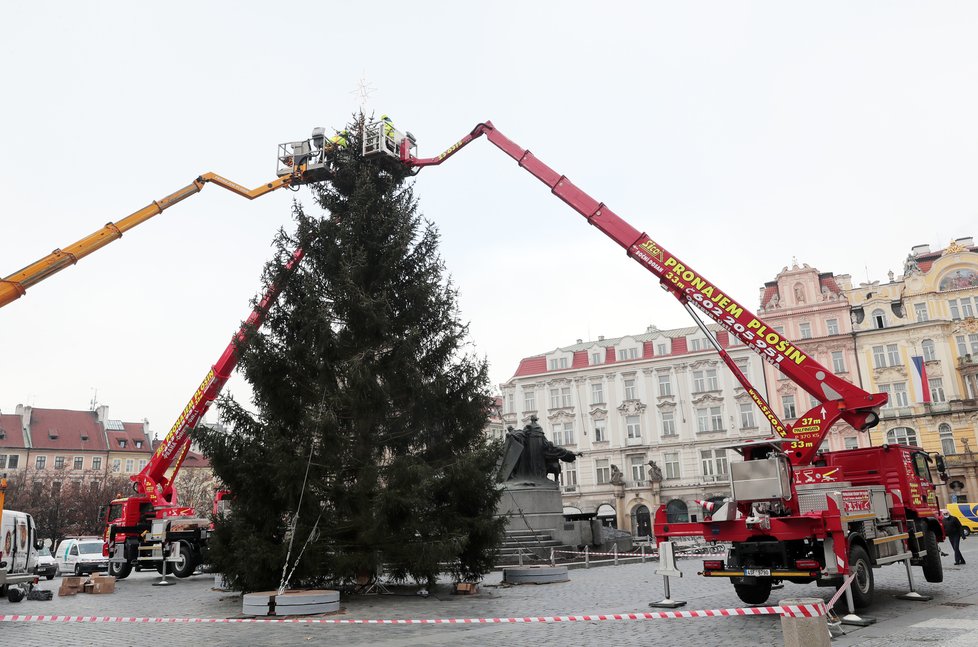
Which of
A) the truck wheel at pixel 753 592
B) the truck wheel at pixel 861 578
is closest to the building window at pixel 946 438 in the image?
the truck wheel at pixel 753 592

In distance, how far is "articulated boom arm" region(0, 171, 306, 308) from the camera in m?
18.8

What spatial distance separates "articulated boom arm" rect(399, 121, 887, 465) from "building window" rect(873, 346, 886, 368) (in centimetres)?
3680

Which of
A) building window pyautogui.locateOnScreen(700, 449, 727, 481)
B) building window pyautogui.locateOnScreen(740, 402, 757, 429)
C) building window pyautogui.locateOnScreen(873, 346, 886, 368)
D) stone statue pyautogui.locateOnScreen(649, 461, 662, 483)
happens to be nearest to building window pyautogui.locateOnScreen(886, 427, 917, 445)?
building window pyautogui.locateOnScreen(873, 346, 886, 368)

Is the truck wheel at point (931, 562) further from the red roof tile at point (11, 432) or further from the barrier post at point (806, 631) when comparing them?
the red roof tile at point (11, 432)

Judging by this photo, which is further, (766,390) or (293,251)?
(766,390)

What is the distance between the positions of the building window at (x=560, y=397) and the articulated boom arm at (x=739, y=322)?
39.3 m

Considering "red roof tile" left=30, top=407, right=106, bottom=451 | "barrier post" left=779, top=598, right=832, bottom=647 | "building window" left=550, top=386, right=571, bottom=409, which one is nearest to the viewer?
"barrier post" left=779, top=598, right=832, bottom=647

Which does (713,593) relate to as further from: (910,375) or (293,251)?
(910,375)

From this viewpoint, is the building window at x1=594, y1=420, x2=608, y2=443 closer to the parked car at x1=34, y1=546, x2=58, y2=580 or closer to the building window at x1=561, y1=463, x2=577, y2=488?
the building window at x1=561, y1=463, x2=577, y2=488

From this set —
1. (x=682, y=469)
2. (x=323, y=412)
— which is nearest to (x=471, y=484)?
(x=323, y=412)

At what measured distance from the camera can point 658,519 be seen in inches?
471

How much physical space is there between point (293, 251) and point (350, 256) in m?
1.46

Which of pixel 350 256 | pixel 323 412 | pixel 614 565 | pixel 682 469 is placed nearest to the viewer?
pixel 323 412

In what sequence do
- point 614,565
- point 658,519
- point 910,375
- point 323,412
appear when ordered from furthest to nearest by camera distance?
point 910,375, point 614,565, point 323,412, point 658,519
